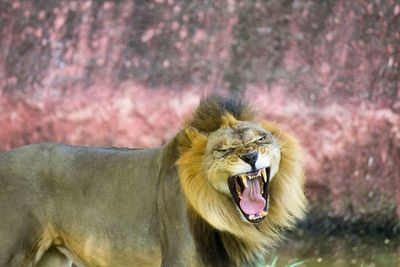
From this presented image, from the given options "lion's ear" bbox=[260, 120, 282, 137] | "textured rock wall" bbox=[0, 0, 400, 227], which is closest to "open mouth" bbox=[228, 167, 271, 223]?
"lion's ear" bbox=[260, 120, 282, 137]

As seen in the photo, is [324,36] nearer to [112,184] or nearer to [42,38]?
[42,38]

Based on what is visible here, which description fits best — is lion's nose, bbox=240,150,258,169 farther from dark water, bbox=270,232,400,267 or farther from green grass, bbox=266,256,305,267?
dark water, bbox=270,232,400,267

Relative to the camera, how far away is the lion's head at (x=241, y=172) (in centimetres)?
411

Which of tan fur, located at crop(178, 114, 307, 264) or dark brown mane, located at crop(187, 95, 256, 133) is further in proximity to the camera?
dark brown mane, located at crop(187, 95, 256, 133)

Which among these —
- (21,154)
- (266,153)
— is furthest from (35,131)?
(266,153)

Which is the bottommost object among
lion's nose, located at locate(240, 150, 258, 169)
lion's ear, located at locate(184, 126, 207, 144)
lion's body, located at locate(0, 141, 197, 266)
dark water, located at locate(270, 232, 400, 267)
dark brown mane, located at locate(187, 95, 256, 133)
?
dark water, located at locate(270, 232, 400, 267)

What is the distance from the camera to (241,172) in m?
4.06

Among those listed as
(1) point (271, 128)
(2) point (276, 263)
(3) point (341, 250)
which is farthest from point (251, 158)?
(3) point (341, 250)

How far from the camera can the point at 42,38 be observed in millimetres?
6277

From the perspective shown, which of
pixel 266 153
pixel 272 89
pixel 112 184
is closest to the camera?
pixel 266 153

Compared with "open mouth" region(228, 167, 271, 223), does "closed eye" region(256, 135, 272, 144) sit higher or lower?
higher

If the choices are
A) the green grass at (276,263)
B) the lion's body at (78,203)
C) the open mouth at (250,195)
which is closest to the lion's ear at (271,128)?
the open mouth at (250,195)

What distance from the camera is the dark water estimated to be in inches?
246

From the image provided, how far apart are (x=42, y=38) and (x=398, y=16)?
74.8 inches
